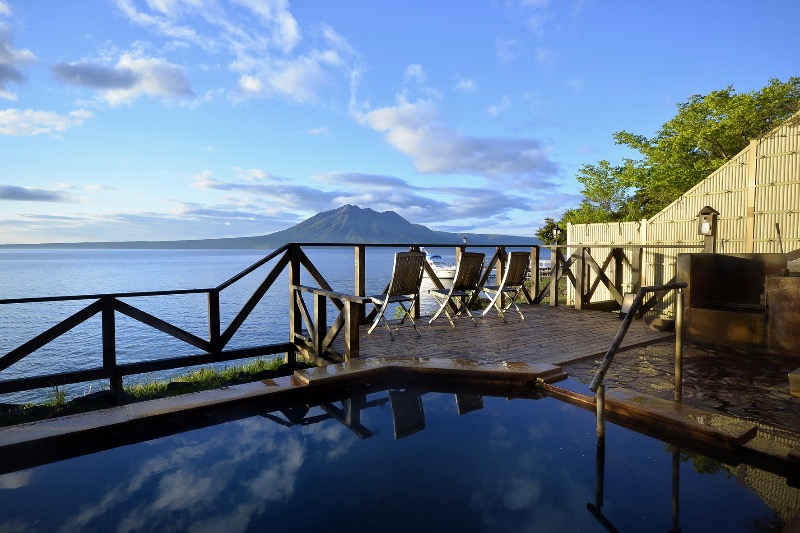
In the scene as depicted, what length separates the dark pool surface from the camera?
202 cm

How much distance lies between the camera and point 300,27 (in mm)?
7715

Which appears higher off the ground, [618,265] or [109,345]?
[618,265]

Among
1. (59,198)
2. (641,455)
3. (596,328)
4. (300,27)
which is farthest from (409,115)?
(59,198)

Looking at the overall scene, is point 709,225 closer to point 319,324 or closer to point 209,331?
point 319,324

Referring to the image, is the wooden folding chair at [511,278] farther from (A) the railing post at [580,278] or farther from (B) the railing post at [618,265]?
(B) the railing post at [618,265]

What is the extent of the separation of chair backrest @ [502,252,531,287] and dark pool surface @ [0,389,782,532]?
3.86m

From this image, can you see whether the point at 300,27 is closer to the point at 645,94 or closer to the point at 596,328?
the point at 596,328

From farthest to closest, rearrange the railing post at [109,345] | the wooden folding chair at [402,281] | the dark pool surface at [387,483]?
the wooden folding chair at [402,281] < the railing post at [109,345] < the dark pool surface at [387,483]

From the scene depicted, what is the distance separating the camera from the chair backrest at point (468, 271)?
254 inches

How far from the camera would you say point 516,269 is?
7008mm

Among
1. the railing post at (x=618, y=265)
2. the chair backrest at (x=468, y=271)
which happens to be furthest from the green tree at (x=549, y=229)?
the chair backrest at (x=468, y=271)

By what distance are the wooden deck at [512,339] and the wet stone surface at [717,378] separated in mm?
333

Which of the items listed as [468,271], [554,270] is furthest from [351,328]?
[554,270]

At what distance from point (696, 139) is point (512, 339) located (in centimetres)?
1891
